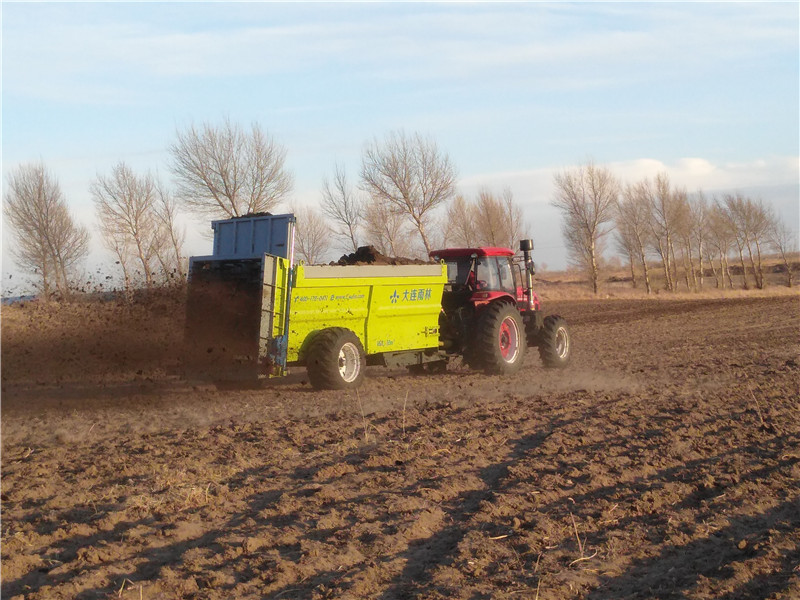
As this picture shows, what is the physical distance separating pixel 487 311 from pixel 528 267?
142 centimetres

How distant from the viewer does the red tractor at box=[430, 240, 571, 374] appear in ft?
37.7

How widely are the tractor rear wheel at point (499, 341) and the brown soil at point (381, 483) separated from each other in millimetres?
732

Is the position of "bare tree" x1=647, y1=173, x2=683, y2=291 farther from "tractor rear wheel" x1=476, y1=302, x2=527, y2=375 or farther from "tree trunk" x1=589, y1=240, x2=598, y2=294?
"tractor rear wheel" x1=476, y1=302, x2=527, y2=375

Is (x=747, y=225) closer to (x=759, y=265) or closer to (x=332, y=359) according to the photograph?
(x=759, y=265)

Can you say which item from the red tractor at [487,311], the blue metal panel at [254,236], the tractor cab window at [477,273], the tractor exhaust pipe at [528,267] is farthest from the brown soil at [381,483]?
the tractor exhaust pipe at [528,267]

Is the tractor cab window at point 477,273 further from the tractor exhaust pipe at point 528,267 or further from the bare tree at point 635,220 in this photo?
the bare tree at point 635,220

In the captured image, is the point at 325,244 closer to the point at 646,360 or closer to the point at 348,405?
the point at 646,360

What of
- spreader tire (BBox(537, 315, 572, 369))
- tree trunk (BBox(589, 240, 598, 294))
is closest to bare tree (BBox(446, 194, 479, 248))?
tree trunk (BBox(589, 240, 598, 294))

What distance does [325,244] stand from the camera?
146 feet

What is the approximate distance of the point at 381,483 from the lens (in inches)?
226

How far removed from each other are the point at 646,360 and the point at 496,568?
32.8ft

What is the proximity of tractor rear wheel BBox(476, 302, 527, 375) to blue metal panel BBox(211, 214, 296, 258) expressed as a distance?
3.13 meters

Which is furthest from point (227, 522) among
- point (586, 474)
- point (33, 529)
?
point (586, 474)

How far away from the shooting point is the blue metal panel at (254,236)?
10328 millimetres
